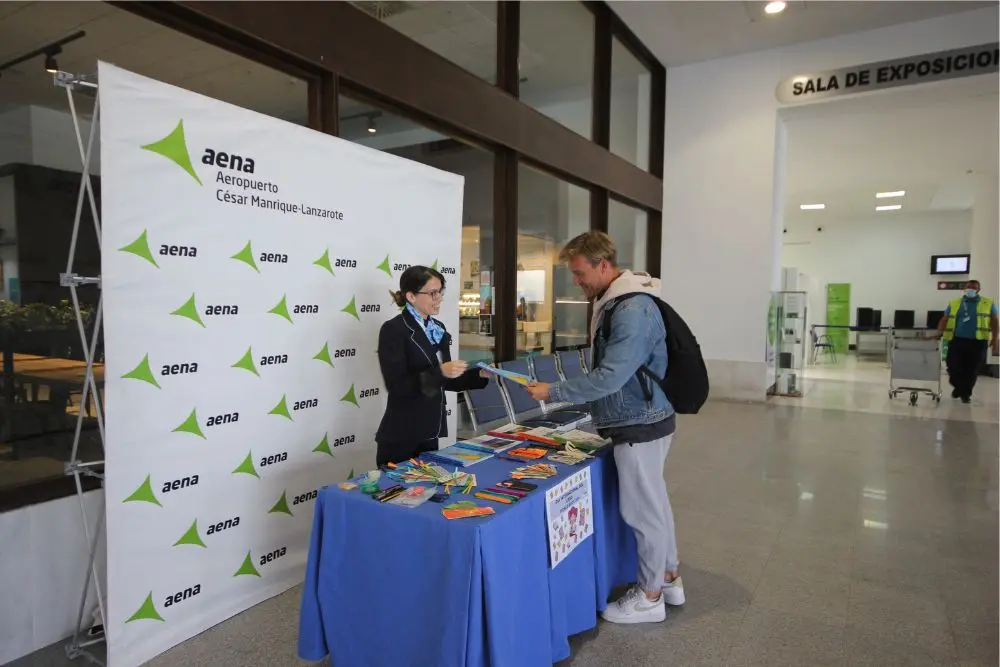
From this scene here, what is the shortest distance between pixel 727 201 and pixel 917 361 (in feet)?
10.8

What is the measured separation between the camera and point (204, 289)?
237 cm

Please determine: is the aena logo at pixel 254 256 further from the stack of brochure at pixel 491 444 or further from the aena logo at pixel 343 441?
the stack of brochure at pixel 491 444

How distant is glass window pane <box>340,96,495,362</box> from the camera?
13.9ft

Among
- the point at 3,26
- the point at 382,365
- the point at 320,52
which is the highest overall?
the point at 320,52

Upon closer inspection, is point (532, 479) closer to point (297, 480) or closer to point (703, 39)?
point (297, 480)

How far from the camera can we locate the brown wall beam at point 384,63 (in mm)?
2834

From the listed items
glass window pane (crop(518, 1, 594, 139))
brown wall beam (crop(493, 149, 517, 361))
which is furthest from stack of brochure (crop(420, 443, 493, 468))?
glass window pane (crop(518, 1, 594, 139))

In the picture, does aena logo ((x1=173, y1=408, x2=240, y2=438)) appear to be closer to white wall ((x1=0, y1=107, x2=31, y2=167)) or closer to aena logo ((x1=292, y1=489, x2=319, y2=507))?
aena logo ((x1=292, y1=489, x2=319, y2=507))

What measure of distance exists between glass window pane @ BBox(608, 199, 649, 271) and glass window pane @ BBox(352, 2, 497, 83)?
9.09 feet

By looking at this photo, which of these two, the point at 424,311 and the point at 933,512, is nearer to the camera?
the point at 424,311

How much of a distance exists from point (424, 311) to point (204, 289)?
2.92 feet

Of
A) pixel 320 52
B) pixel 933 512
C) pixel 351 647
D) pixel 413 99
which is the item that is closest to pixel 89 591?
pixel 351 647

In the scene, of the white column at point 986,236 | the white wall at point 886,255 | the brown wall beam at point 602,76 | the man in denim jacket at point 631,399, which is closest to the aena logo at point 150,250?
the man in denim jacket at point 631,399

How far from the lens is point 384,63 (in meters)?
3.74
